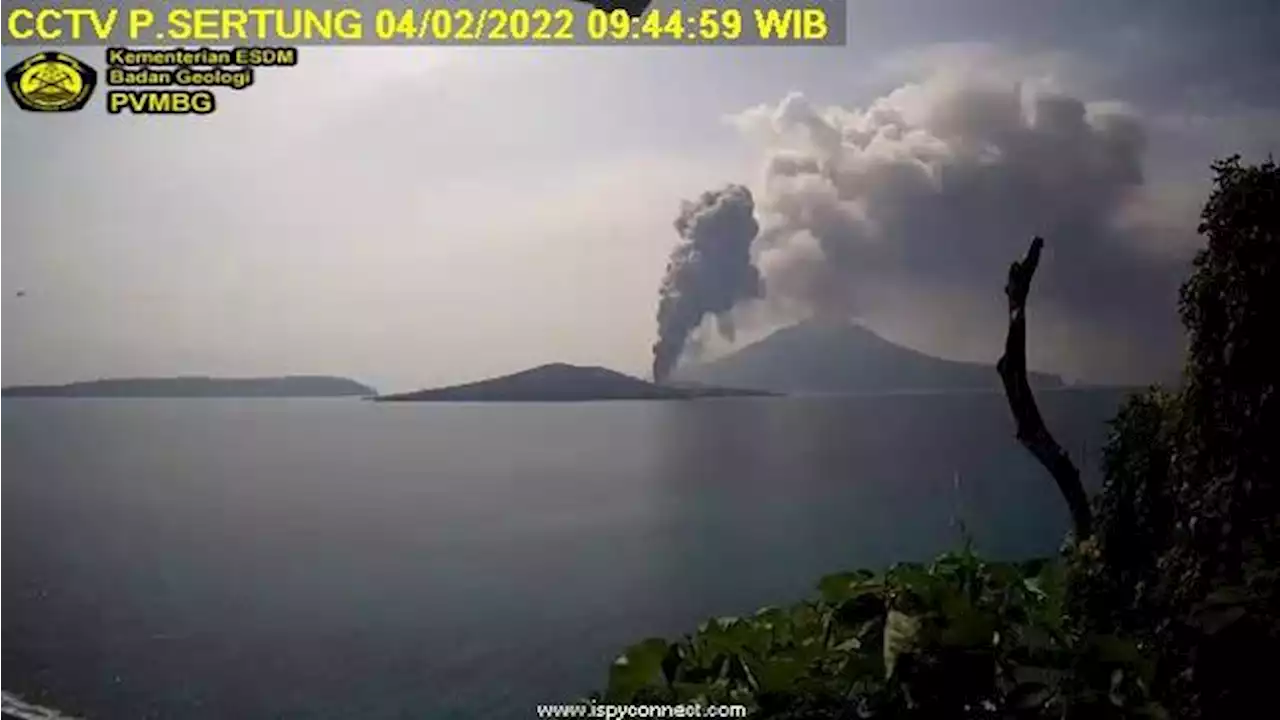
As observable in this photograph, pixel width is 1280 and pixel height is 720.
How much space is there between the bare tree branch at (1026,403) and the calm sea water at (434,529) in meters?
0.07

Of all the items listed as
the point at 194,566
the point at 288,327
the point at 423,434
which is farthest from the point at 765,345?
the point at 194,566

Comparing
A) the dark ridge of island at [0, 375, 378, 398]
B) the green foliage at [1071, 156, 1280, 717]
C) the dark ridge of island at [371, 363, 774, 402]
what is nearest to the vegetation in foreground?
the green foliage at [1071, 156, 1280, 717]

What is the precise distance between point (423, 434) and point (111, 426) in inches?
26.6

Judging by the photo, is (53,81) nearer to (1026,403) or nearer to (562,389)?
(562,389)

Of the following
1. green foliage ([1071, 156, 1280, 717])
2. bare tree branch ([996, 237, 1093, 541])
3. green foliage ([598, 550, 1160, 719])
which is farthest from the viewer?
bare tree branch ([996, 237, 1093, 541])

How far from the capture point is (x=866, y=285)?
86.8 inches

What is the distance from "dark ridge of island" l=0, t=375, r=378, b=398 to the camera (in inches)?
86.6

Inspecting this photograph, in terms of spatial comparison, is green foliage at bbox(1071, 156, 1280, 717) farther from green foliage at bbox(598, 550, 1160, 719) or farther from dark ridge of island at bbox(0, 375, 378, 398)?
dark ridge of island at bbox(0, 375, 378, 398)

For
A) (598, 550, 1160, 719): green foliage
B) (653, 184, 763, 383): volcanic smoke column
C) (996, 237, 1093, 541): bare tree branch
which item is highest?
(653, 184, 763, 383): volcanic smoke column

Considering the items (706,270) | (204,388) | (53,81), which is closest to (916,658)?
(706,270)

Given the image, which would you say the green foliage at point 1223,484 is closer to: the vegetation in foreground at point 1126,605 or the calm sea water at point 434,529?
the vegetation in foreground at point 1126,605

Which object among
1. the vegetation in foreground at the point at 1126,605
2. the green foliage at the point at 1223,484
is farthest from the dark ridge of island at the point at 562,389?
the green foliage at the point at 1223,484

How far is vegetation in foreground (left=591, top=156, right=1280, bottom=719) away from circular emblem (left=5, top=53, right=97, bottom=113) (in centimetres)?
167

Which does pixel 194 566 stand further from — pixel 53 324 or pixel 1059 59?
pixel 1059 59
